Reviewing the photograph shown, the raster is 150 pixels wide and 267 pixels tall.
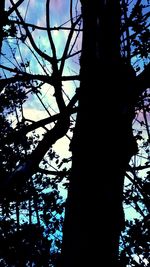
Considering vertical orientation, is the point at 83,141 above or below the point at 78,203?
above

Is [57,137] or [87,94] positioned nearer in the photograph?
[87,94]

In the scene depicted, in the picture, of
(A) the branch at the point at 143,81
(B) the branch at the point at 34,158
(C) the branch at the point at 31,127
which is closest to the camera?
(A) the branch at the point at 143,81

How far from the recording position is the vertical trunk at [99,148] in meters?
1.42

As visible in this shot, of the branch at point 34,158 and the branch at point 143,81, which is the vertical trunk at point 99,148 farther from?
the branch at point 34,158

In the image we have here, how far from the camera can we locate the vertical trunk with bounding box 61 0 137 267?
55.9 inches

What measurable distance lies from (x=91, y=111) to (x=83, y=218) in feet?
2.24

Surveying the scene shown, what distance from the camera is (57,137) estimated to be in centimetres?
252

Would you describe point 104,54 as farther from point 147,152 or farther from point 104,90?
point 147,152

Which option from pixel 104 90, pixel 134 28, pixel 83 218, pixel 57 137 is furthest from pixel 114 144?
pixel 134 28

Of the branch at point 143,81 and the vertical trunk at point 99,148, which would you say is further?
the branch at point 143,81

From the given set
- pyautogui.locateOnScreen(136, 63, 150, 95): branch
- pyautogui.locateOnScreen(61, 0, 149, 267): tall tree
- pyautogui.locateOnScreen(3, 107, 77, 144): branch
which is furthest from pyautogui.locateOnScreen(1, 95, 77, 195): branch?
pyautogui.locateOnScreen(136, 63, 150, 95): branch

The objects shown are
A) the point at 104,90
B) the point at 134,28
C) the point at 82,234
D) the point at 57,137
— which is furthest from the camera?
the point at 134,28

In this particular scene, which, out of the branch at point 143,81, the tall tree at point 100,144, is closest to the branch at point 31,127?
the tall tree at point 100,144

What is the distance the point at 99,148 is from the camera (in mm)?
1621
